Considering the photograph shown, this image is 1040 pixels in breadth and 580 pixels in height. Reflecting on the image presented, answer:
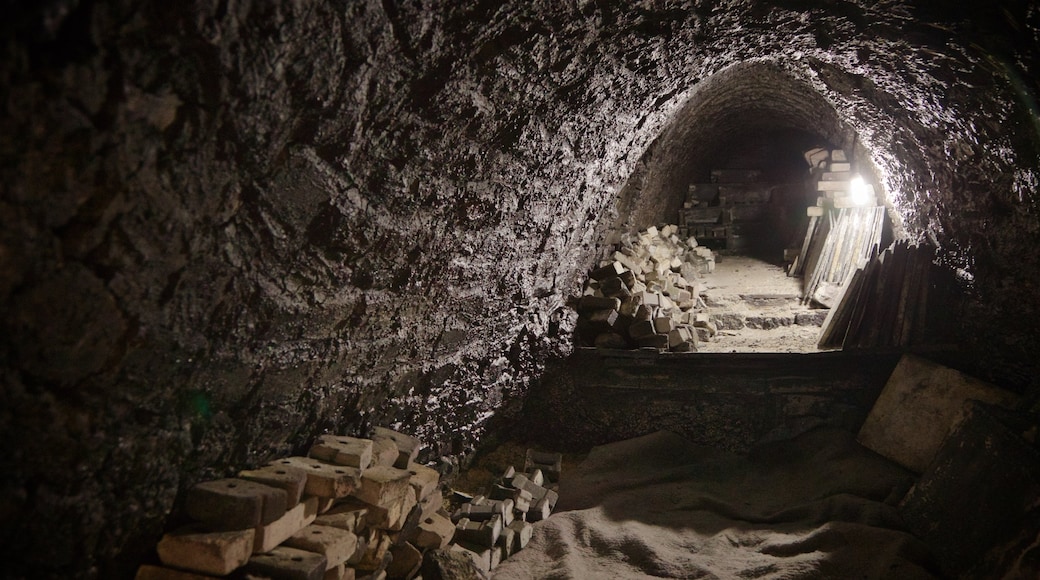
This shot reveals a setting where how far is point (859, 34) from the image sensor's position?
3279 mm

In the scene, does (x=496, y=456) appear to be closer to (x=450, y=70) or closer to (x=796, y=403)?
(x=796, y=403)

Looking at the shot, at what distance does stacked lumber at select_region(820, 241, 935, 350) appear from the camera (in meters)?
4.45

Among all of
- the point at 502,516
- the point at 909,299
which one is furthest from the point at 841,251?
the point at 502,516

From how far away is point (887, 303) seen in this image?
15.2ft

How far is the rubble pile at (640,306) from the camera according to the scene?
483cm

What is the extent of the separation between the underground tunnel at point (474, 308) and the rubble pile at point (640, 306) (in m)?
0.05

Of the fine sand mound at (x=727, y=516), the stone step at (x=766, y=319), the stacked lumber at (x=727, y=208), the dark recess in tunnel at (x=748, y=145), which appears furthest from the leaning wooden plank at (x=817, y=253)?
the fine sand mound at (x=727, y=516)

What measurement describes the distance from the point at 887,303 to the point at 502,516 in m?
3.24

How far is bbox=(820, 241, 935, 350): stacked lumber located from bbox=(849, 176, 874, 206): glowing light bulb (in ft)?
8.64

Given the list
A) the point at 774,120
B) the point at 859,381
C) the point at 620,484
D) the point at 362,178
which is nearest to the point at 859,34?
the point at 859,381

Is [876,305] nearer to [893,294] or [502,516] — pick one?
[893,294]

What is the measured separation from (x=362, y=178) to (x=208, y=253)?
0.64 meters

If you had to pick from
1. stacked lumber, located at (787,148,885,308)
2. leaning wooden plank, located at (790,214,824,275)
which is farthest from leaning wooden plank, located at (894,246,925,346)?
leaning wooden plank, located at (790,214,824,275)

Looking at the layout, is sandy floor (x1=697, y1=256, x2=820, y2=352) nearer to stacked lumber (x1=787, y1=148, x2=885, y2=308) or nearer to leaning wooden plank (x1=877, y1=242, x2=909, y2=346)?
stacked lumber (x1=787, y1=148, x2=885, y2=308)
